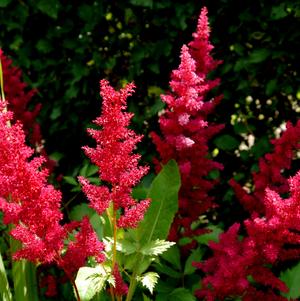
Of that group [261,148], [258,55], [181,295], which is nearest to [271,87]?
[258,55]

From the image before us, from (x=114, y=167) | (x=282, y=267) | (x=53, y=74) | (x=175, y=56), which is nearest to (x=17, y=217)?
(x=114, y=167)

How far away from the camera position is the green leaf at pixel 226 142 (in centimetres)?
306

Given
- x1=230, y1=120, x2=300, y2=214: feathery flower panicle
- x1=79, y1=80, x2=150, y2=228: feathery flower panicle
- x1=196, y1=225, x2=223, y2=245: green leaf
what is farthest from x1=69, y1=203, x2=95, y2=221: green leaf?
x1=79, y1=80, x2=150, y2=228: feathery flower panicle

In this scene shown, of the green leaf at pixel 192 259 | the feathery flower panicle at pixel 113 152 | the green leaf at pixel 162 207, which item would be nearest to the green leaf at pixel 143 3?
the green leaf at pixel 162 207

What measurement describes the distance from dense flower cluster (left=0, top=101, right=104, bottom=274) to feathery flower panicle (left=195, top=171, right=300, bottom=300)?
0.46 m

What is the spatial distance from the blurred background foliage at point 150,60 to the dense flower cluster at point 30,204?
147 cm

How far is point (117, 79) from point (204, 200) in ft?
4.32

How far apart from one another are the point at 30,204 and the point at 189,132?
2.68 ft

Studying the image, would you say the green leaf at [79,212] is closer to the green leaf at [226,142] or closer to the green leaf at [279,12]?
the green leaf at [226,142]

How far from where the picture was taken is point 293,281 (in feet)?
6.98

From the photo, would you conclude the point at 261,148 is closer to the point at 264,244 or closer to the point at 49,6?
the point at 264,244

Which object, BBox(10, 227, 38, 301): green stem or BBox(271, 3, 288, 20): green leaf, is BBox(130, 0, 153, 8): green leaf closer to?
BBox(271, 3, 288, 20): green leaf

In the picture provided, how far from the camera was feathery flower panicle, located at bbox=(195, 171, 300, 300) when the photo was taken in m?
1.67

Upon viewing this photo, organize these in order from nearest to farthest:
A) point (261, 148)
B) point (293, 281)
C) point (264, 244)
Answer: point (264, 244), point (293, 281), point (261, 148)
